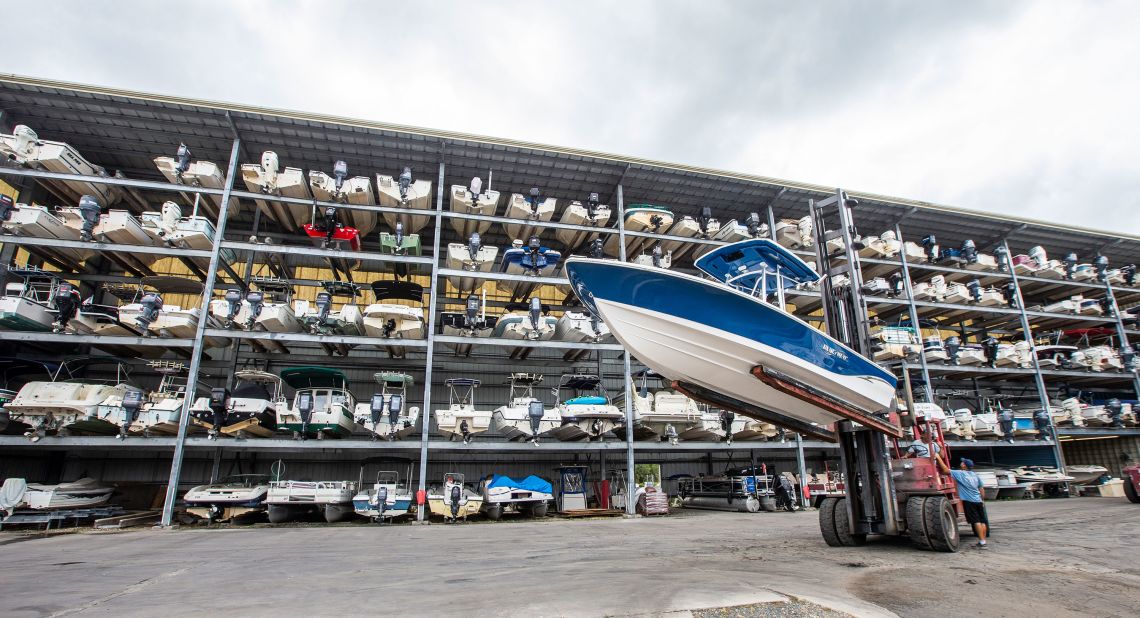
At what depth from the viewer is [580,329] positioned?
13.6 metres

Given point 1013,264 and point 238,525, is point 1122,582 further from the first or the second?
point 1013,264

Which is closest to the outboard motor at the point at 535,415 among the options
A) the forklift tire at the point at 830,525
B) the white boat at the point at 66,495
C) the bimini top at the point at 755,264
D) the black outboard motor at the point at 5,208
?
the bimini top at the point at 755,264

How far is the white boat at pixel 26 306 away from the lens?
35.8ft

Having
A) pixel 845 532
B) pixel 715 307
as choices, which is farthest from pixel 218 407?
pixel 845 532

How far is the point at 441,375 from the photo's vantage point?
1579cm

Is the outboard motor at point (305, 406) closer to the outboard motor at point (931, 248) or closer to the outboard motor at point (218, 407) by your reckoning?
the outboard motor at point (218, 407)

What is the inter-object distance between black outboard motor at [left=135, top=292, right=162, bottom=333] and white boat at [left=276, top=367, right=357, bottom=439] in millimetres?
2953

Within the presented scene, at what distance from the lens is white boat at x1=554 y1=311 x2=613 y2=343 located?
13.6 m

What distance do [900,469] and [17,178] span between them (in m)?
20.1

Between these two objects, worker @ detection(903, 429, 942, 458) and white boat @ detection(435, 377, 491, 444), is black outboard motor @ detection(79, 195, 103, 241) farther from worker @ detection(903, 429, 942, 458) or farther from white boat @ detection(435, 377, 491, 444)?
worker @ detection(903, 429, 942, 458)

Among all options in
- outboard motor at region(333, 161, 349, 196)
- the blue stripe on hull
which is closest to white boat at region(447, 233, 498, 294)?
outboard motor at region(333, 161, 349, 196)

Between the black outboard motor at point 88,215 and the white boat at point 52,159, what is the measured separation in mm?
1307

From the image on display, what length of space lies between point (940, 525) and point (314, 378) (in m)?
12.0

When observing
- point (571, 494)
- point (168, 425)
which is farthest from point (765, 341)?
point (168, 425)
